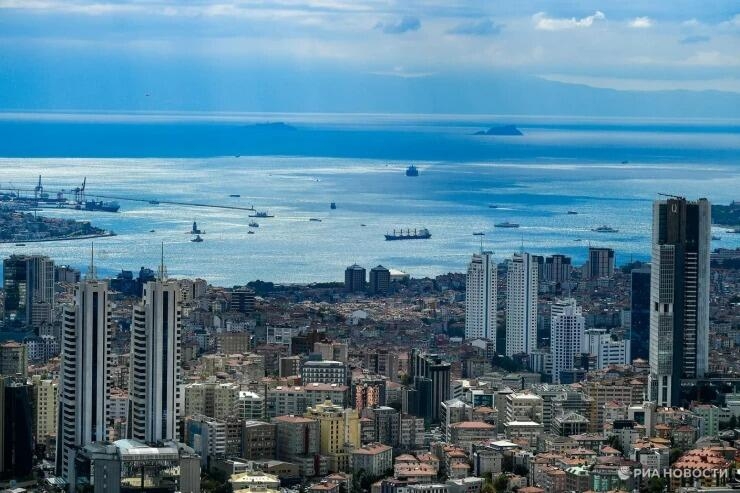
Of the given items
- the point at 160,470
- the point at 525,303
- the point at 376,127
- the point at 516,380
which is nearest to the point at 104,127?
the point at 376,127

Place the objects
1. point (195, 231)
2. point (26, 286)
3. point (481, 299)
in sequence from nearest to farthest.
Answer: point (26, 286) → point (481, 299) → point (195, 231)

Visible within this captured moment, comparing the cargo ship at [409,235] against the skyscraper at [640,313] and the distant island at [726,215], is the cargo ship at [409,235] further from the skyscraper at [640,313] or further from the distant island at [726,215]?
the skyscraper at [640,313]

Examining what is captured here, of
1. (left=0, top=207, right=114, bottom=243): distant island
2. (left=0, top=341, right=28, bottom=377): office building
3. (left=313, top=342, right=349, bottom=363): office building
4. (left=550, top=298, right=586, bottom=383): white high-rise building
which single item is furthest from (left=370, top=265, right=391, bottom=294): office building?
(left=0, top=341, right=28, bottom=377): office building

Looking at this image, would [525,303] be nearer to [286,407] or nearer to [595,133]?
[286,407]

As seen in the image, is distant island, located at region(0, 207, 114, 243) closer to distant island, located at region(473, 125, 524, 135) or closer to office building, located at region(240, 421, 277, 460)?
office building, located at region(240, 421, 277, 460)

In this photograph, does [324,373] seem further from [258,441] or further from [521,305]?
[521,305]

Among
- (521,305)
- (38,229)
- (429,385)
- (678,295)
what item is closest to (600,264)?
(521,305)
